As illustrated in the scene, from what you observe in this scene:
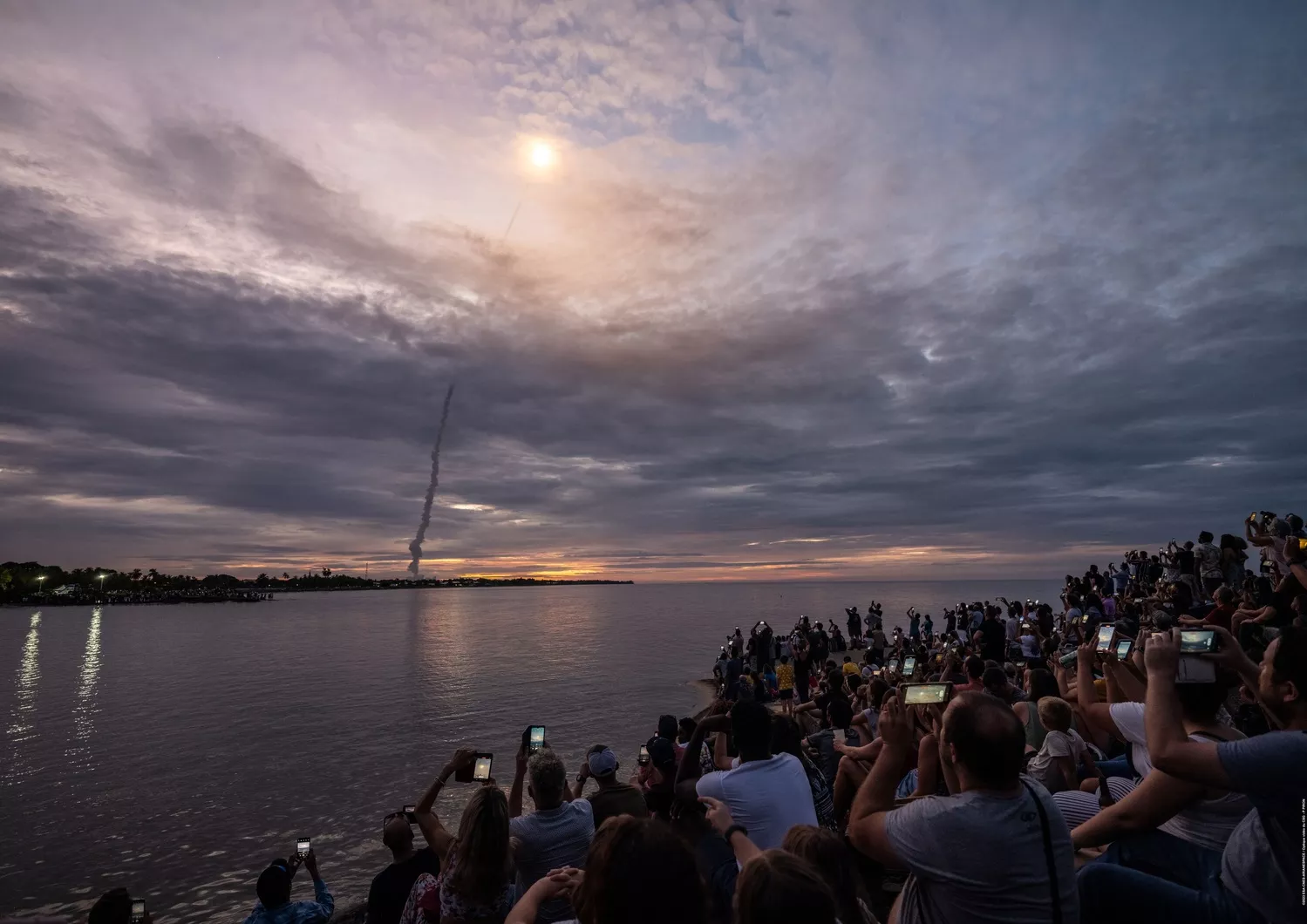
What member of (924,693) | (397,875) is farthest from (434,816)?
(924,693)

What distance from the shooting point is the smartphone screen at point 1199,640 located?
10.2 feet

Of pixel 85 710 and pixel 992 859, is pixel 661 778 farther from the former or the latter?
pixel 85 710

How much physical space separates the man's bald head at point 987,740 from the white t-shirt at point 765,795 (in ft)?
5.40

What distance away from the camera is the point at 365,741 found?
26.7m

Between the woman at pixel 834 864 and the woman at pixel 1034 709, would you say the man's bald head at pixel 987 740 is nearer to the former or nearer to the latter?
the woman at pixel 834 864

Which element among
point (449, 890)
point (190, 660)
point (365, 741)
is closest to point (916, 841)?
point (449, 890)

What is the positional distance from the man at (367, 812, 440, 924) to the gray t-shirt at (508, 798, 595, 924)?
48.3 inches

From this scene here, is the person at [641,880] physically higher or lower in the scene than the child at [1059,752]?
higher

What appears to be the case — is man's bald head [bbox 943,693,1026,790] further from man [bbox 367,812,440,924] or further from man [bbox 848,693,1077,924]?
man [bbox 367,812,440,924]

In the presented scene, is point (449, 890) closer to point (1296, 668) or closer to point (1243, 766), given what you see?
point (1243, 766)

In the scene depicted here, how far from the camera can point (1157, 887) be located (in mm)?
2721

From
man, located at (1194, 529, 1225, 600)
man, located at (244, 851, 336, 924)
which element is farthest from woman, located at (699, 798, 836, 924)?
man, located at (1194, 529, 1225, 600)

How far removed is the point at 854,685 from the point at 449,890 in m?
14.4

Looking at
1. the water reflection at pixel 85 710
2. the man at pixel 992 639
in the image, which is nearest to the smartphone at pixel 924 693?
the man at pixel 992 639
